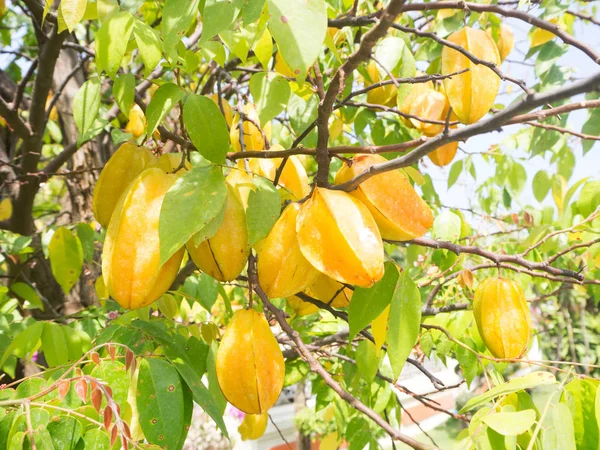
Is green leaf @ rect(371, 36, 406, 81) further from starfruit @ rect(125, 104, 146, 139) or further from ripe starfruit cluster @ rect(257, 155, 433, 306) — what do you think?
starfruit @ rect(125, 104, 146, 139)

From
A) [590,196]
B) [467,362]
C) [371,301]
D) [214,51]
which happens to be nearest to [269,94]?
[214,51]

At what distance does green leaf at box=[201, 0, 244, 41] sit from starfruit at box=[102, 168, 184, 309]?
0.32m

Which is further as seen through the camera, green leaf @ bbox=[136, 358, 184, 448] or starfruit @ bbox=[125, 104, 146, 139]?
starfruit @ bbox=[125, 104, 146, 139]

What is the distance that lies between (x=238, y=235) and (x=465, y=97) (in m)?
0.62

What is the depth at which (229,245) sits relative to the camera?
1.01 metres

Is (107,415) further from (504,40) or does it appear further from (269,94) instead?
(504,40)

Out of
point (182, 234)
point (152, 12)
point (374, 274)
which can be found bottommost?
point (374, 274)

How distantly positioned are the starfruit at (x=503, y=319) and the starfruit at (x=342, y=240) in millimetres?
597

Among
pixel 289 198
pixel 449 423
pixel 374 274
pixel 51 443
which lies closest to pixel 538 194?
pixel 289 198

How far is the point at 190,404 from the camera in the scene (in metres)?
1.04

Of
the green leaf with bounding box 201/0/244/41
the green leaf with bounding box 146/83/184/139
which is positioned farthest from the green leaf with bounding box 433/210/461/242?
the green leaf with bounding box 201/0/244/41

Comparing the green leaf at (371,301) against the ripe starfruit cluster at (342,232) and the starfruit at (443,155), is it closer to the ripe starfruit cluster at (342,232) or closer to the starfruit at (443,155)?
the ripe starfruit cluster at (342,232)

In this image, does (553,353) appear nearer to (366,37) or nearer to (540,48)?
(540,48)

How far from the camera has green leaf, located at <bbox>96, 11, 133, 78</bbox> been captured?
3.41 feet
